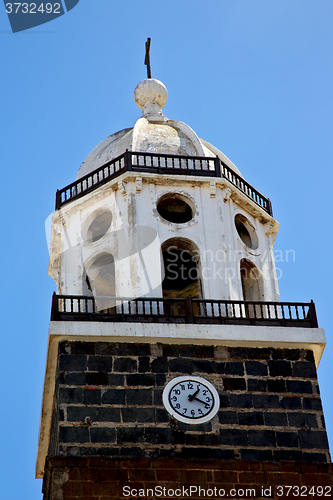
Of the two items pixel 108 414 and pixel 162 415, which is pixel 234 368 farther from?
pixel 108 414

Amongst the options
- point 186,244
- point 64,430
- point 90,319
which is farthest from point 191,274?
point 64,430

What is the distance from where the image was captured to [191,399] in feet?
79.1

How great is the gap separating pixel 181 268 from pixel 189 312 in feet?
13.5

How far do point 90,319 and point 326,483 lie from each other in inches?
262

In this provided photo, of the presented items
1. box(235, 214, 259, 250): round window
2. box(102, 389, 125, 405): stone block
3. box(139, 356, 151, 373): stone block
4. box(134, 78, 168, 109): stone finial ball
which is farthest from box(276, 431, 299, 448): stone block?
box(134, 78, 168, 109): stone finial ball

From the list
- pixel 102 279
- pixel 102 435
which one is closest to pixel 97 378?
pixel 102 435

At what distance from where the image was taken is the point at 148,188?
28000 millimetres

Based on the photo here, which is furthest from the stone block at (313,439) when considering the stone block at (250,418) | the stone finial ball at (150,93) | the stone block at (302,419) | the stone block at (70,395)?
the stone finial ball at (150,93)

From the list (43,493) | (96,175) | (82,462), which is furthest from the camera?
(96,175)

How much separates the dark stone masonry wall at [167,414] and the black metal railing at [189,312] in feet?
2.31

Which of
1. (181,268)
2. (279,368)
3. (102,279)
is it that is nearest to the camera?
(279,368)

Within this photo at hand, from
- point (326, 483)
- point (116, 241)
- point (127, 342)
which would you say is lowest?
point (326, 483)

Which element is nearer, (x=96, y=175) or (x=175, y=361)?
(x=175, y=361)

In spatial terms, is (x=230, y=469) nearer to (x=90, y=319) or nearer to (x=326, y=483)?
(x=326, y=483)
